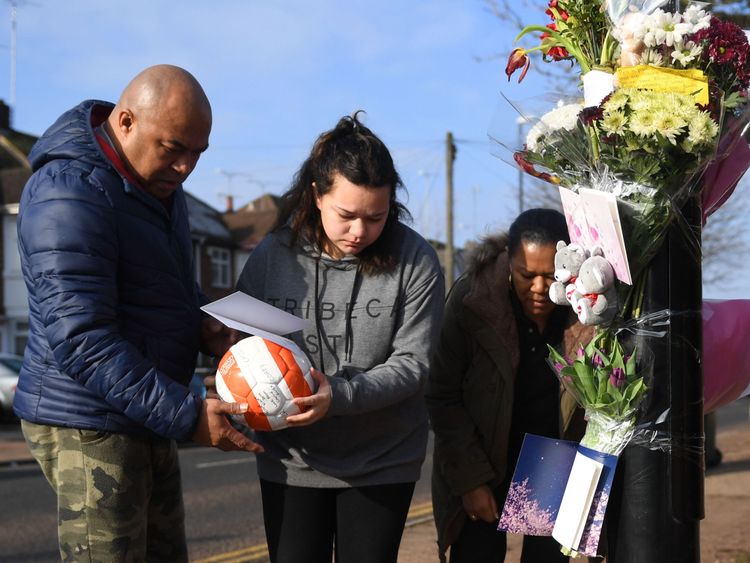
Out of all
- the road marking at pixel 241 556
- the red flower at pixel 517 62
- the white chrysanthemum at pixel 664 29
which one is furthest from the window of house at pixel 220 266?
the white chrysanthemum at pixel 664 29

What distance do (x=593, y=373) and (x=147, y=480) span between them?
58.9 inches

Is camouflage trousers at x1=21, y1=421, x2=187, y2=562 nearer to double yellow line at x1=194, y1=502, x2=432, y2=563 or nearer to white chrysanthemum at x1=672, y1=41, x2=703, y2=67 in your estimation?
white chrysanthemum at x1=672, y1=41, x2=703, y2=67

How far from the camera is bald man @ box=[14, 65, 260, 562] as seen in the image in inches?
103

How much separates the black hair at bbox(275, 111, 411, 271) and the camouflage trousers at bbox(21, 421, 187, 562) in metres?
0.96

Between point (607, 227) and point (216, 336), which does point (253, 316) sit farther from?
point (607, 227)

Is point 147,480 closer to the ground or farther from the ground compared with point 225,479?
farther from the ground

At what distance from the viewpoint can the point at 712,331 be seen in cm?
268

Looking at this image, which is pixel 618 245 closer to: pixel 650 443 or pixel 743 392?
pixel 650 443

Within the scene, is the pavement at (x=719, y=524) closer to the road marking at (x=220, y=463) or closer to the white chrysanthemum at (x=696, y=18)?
the white chrysanthemum at (x=696, y=18)

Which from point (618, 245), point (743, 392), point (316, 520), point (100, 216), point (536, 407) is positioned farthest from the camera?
point (536, 407)

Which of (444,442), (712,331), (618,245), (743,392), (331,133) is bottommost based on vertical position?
(444,442)

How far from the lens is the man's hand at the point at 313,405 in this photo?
9.10 ft

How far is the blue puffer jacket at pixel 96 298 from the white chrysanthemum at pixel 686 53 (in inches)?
64.7

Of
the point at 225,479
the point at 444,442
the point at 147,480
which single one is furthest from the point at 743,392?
the point at 225,479
